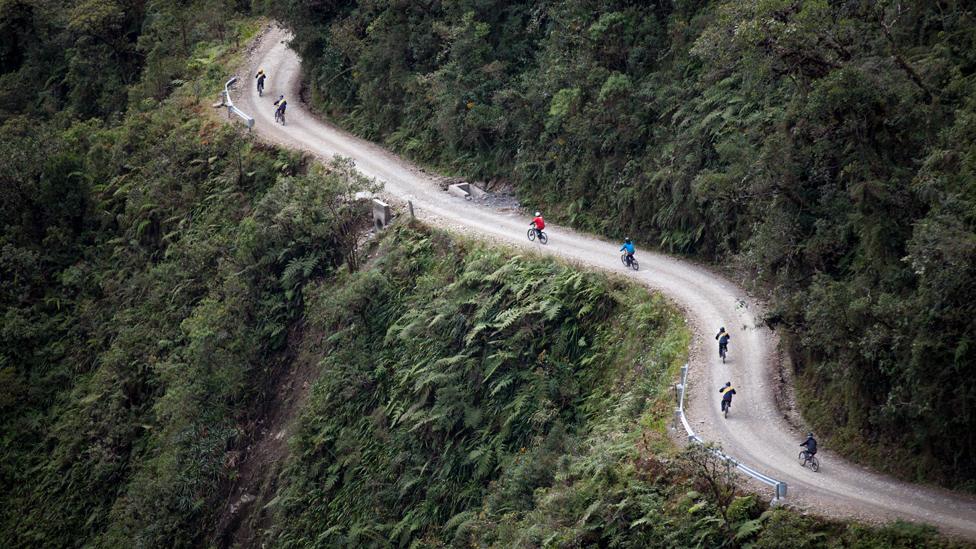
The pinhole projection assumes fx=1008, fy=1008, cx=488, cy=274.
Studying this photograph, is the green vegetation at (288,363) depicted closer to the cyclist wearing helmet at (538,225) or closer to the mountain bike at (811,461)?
the cyclist wearing helmet at (538,225)

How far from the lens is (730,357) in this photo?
84.7ft

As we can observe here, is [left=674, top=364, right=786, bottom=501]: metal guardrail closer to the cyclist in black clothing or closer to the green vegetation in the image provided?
the green vegetation

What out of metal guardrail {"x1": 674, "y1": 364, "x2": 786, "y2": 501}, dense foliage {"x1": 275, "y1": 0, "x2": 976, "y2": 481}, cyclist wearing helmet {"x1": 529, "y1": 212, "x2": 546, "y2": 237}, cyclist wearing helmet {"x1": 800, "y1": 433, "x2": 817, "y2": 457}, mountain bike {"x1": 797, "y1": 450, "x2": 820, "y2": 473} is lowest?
metal guardrail {"x1": 674, "y1": 364, "x2": 786, "y2": 501}

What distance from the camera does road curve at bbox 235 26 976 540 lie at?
1967 cm

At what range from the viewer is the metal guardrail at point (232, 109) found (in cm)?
4550

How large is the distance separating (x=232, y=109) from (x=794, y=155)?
99.0 feet

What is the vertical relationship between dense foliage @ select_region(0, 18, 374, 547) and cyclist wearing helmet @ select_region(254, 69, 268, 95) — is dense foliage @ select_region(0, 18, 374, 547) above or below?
below

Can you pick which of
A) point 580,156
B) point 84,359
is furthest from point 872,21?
point 84,359

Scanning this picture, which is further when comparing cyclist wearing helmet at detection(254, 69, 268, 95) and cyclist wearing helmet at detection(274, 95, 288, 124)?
cyclist wearing helmet at detection(254, 69, 268, 95)

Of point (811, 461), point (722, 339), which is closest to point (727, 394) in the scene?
point (722, 339)

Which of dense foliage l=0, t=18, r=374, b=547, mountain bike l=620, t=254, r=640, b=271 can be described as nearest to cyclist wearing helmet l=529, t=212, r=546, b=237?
mountain bike l=620, t=254, r=640, b=271

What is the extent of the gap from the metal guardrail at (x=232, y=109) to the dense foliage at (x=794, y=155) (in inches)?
359

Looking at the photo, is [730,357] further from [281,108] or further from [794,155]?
[281,108]

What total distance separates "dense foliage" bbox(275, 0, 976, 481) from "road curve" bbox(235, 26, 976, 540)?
803 mm
